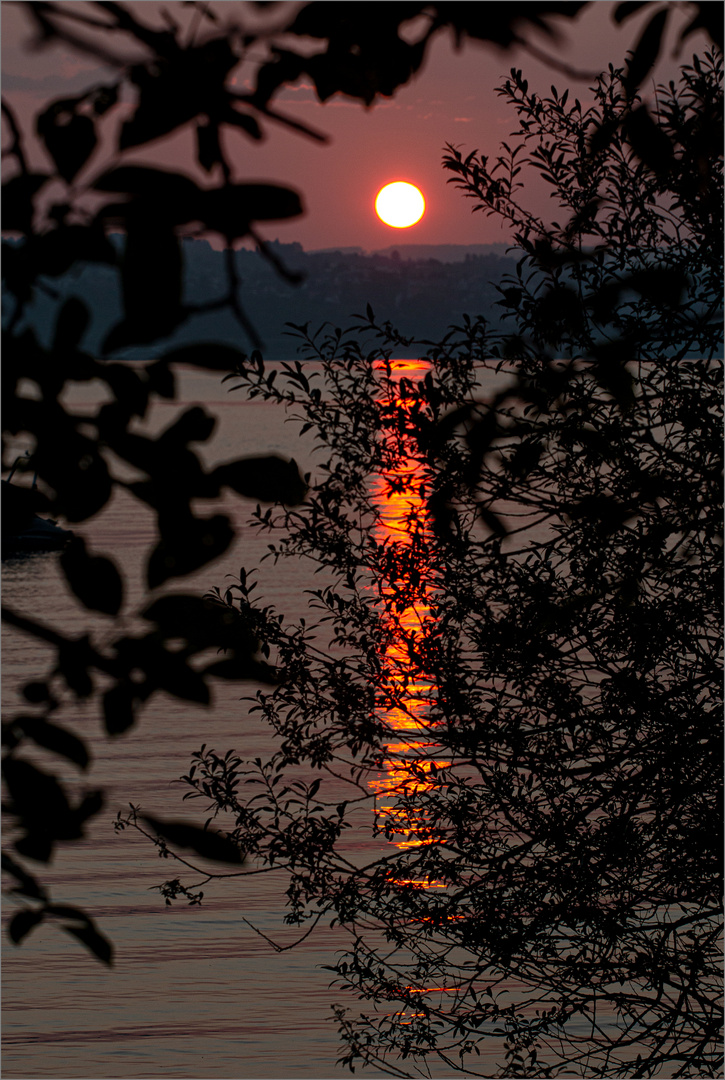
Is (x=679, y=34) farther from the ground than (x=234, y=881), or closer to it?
closer to it

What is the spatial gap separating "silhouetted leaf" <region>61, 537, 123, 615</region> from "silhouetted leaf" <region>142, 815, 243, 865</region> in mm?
406

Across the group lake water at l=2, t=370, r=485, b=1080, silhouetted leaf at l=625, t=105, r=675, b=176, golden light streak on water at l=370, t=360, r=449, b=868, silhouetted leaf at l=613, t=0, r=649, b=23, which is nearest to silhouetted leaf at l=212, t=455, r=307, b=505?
silhouetted leaf at l=625, t=105, r=675, b=176

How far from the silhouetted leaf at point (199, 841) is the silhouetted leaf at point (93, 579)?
41 cm

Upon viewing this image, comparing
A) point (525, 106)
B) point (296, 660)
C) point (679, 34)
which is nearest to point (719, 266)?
point (525, 106)

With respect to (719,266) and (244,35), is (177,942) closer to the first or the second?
(719,266)

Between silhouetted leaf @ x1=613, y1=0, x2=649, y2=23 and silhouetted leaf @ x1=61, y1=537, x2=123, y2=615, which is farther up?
silhouetted leaf @ x1=613, y1=0, x2=649, y2=23

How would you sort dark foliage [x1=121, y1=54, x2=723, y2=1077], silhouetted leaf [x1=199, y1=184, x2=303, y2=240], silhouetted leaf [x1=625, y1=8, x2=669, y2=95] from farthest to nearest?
dark foliage [x1=121, y1=54, x2=723, y2=1077], silhouetted leaf [x1=625, y1=8, x2=669, y2=95], silhouetted leaf [x1=199, y1=184, x2=303, y2=240]

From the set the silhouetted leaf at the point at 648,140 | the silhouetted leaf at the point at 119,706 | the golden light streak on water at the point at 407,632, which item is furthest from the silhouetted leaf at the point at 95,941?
the golden light streak on water at the point at 407,632

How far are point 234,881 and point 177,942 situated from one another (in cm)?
304

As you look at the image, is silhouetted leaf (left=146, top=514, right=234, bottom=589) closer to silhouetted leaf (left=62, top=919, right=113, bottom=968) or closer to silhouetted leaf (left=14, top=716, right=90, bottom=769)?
silhouetted leaf (left=14, top=716, right=90, bottom=769)

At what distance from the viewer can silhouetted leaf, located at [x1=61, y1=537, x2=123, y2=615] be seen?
7.14 feet

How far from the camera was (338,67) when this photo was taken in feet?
8.40

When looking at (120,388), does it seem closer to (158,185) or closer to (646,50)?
(158,185)

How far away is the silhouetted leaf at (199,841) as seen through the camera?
2.13 meters
